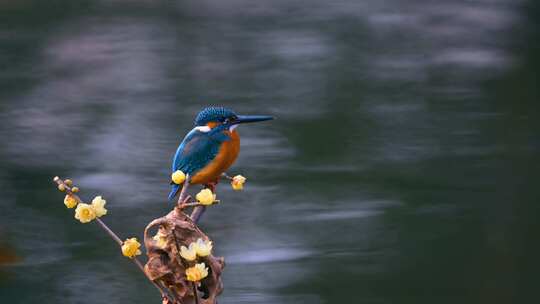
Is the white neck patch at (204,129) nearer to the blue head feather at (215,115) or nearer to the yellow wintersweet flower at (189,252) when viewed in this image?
the blue head feather at (215,115)

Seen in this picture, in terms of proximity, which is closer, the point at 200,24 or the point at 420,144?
the point at 420,144

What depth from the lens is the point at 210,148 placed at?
2.81ft

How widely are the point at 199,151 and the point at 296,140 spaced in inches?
46.3

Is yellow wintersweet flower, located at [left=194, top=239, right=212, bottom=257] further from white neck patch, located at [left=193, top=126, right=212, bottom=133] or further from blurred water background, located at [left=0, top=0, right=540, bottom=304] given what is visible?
blurred water background, located at [left=0, top=0, right=540, bottom=304]

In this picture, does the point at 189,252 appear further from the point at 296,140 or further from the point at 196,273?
the point at 296,140

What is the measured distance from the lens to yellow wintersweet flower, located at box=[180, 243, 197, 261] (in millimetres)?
741

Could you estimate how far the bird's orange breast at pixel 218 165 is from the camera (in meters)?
0.86

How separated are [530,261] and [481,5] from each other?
88cm

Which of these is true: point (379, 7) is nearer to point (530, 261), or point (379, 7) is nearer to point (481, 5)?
point (481, 5)

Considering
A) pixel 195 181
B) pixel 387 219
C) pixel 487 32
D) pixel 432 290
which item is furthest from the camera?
pixel 487 32

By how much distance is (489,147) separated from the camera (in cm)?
203

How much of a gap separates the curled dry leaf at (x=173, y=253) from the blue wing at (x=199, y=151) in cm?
7

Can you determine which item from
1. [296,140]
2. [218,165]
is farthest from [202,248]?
A: [296,140]

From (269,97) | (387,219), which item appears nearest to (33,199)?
(269,97)
